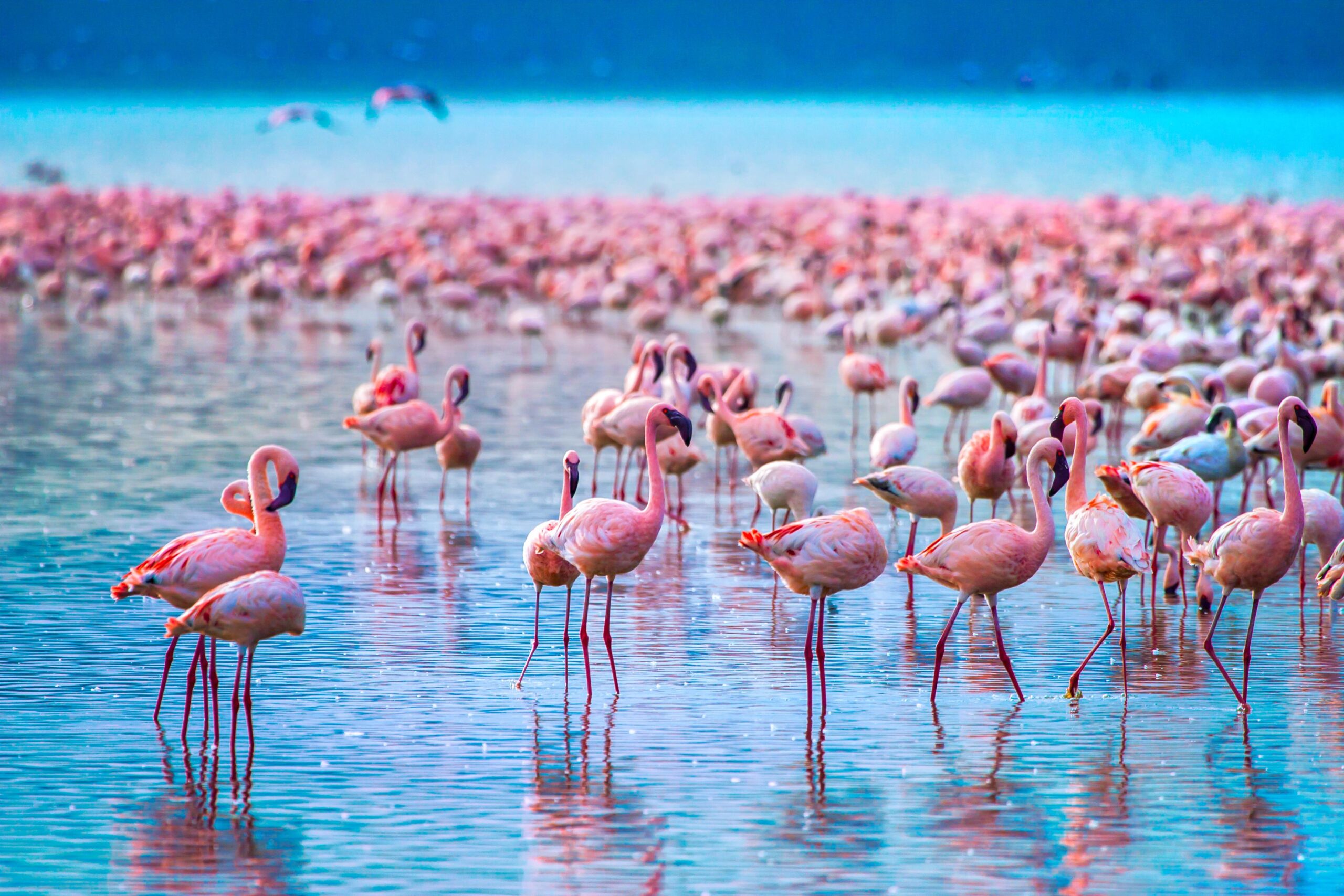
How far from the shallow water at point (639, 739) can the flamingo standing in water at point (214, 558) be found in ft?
1.73

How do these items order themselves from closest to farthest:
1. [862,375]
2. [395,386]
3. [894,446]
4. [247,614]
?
[247,614], [894,446], [395,386], [862,375]

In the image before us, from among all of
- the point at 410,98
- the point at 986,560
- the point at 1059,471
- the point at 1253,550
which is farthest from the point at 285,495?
the point at 410,98

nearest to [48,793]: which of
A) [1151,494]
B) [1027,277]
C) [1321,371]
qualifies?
[1151,494]

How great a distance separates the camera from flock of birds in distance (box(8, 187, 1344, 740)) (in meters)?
7.35

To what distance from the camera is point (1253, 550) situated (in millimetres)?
7402

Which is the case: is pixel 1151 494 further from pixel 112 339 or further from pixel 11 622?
pixel 112 339

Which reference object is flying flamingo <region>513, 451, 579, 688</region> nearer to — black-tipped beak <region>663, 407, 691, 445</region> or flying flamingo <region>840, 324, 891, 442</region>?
black-tipped beak <region>663, 407, 691, 445</region>

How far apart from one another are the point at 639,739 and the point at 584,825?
3.05 feet

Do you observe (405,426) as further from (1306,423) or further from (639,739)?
(1306,423)

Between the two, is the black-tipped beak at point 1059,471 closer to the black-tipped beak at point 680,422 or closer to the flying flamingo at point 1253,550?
the flying flamingo at point 1253,550

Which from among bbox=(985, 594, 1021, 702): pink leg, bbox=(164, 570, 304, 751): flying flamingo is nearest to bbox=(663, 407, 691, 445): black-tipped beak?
bbox=(985, 594, 1021, 702): pink leg

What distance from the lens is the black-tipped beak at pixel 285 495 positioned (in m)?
6.85

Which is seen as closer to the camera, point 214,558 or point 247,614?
point 247,614

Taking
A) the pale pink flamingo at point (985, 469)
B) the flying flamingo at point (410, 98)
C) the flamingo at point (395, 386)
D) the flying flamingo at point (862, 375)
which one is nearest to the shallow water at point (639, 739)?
the pale pink flamingo at point (985, 469)
